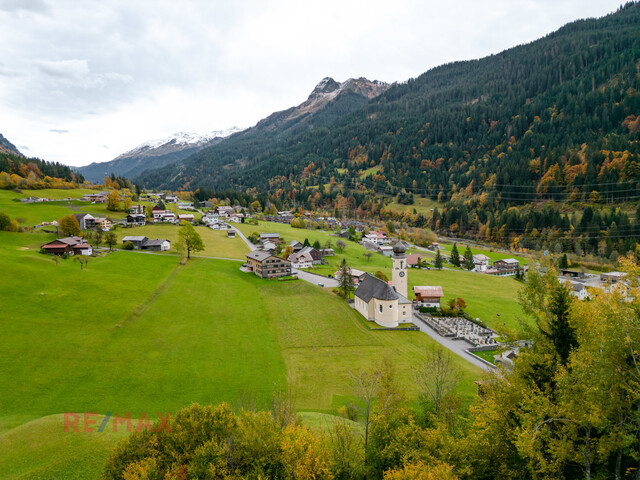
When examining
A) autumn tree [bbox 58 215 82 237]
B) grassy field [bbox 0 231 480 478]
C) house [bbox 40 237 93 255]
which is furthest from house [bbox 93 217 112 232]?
grassy field [bbox 0 231 480 478]

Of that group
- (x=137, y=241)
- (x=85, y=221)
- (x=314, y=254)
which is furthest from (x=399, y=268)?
(x=85, y=221)

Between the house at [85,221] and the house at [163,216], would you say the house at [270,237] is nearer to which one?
the house at [163,216]

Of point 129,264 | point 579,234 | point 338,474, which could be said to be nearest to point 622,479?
point 338,474

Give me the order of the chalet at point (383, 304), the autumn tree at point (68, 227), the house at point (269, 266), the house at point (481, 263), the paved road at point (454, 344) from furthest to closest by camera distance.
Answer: the house at point (481, 263)
the autumn tree at point (68, 227)
the house at point (269, 266)
the chalet at point (383, 304)
the paved road at point (454, 344)

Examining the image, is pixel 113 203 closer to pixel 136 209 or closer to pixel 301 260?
pixel 136 209

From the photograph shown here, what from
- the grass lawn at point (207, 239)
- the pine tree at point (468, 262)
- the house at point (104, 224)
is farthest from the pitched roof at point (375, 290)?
the house at point (104, 224)

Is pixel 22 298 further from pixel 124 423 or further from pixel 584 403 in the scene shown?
pixel 584 403
